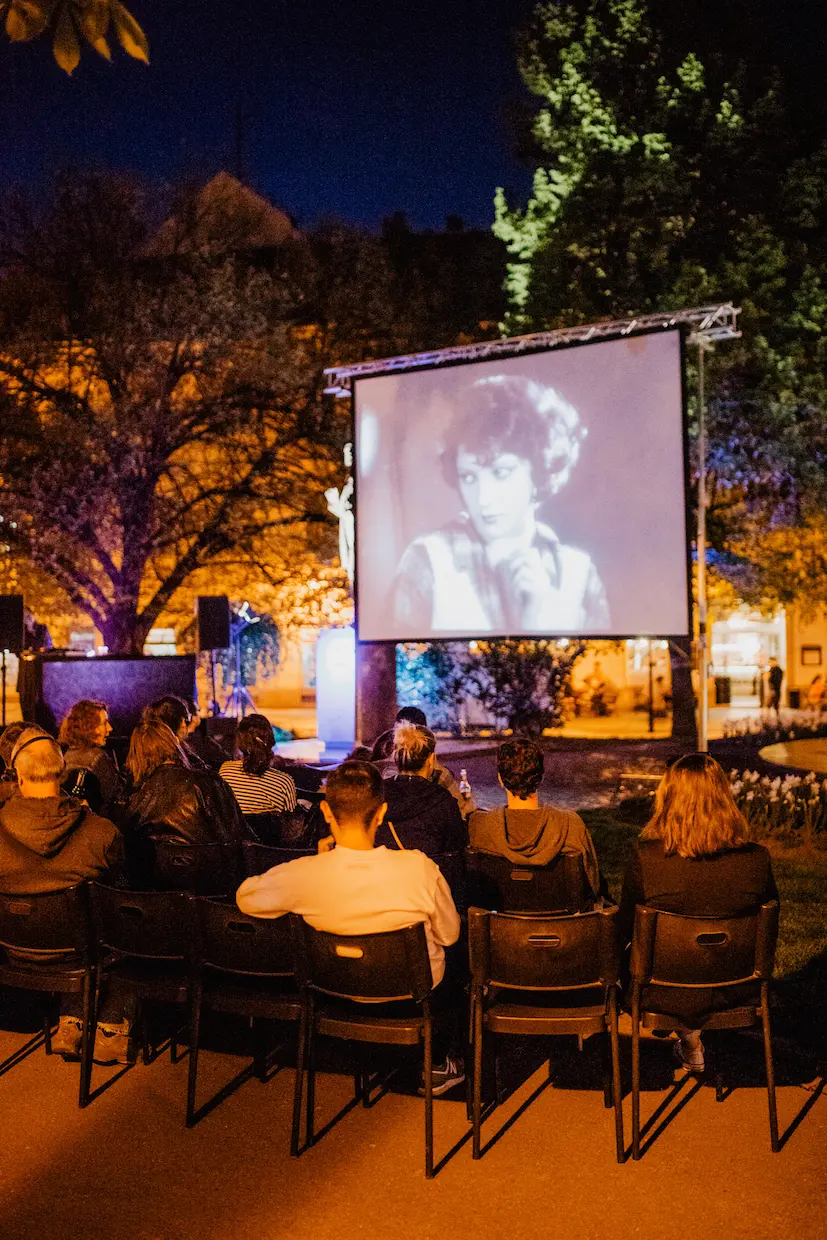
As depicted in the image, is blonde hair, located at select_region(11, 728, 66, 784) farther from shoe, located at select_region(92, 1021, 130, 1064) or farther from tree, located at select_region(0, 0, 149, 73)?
tree, located at select_region(0, 0, 149, 73)

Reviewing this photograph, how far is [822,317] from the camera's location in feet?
56.1

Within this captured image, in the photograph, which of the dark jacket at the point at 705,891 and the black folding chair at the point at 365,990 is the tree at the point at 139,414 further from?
the dark jacket at the point at 705,891

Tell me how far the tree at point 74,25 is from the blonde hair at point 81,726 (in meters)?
3.57

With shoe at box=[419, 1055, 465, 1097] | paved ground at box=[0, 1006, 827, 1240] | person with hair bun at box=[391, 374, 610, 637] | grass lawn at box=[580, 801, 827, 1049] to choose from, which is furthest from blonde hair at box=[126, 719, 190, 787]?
person with hair bun at box=[391, 374, 610, 637]

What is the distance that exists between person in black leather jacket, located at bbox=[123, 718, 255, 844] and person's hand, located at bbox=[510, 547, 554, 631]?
641cm

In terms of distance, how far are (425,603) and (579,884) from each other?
7.58 m

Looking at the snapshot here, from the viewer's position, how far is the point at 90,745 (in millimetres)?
6367

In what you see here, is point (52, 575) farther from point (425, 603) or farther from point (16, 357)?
point (425, 603)

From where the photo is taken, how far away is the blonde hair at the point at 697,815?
4.03m

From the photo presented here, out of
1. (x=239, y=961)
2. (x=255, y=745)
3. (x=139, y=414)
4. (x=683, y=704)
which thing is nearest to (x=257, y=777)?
(x=255, y=745)

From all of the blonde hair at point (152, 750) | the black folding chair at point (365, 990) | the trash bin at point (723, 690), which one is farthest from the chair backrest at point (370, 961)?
the trash bin at point (723, 690)

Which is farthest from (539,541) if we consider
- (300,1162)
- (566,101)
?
(566,101)

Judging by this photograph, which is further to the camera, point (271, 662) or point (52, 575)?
point (271, 662)

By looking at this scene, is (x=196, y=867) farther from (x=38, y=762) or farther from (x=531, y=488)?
(x=531, y=488)
